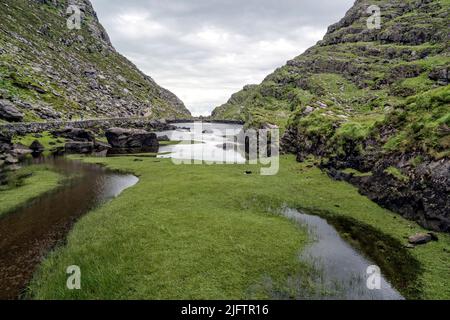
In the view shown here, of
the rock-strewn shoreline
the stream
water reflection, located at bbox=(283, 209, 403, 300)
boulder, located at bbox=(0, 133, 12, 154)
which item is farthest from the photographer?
boulder, located at bbox=(0, 133, 12, 154)

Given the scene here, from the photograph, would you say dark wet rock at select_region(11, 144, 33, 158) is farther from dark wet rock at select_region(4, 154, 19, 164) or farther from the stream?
the stream

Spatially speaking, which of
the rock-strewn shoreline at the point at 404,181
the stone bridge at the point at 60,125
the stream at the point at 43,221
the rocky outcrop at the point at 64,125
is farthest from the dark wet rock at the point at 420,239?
the rocky outcrop at the point at 64,125

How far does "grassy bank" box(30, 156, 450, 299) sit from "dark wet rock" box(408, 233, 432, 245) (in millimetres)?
706

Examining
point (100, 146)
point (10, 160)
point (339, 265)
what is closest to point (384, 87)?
point (100, 146)

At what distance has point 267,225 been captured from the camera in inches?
1259

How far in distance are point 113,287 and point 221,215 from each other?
51.6 feet

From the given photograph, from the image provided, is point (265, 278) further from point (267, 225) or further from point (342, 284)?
point (267, 225)

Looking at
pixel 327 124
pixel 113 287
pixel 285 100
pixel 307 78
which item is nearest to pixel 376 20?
pixel 307 78

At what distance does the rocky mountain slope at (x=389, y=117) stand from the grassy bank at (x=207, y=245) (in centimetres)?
356

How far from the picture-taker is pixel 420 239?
89.8 ft

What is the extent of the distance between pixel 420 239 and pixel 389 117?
24090 millimetres

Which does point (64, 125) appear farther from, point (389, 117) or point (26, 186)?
point (389, 117)

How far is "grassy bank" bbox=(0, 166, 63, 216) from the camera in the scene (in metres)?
40.9

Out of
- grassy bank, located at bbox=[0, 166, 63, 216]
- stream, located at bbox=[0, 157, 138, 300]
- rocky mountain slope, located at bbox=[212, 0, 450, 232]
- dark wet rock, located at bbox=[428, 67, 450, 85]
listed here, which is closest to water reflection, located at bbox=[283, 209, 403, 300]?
rocky mountain slope, located at bbox=[212, 0, 450, 232]
